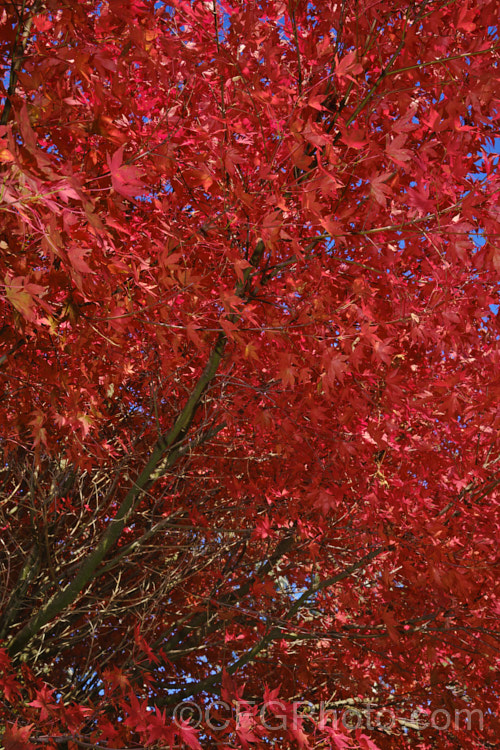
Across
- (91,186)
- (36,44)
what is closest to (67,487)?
(91,186)

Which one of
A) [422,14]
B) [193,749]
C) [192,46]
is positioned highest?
[422,14]

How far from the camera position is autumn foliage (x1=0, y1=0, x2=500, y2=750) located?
99.7 inches

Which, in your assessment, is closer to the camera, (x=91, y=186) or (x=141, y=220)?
(x=91, y=186)

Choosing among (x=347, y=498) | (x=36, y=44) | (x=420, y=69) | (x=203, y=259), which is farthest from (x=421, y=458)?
(x=36, y=44)

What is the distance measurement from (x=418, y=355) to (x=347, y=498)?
1532 millimetres

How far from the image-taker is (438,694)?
5.35 metres

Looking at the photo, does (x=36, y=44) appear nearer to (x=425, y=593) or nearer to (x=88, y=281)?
(x=88, y=281)

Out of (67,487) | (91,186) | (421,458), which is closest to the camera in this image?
(91,186)

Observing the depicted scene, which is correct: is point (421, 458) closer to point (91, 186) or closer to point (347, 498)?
point (347, 498)

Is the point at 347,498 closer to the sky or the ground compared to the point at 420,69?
closer to the ground

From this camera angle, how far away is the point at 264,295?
11.5 feet

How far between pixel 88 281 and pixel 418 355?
3.34 metres

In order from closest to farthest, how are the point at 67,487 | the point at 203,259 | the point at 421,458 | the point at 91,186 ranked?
the point at 91,186 → the point at 203,259 → the point at 421,458 → the point at 67,487

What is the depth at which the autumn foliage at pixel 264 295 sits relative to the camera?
99.7 inches
